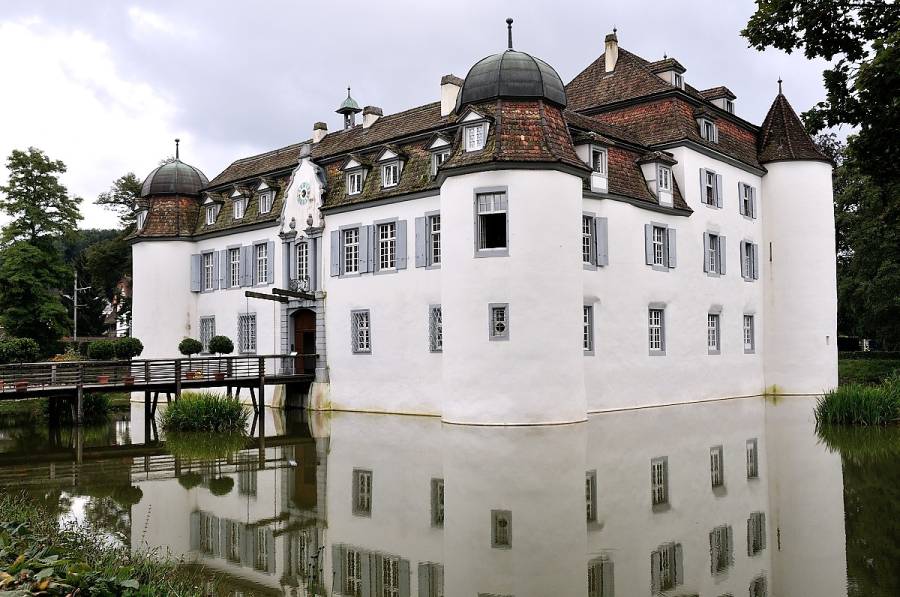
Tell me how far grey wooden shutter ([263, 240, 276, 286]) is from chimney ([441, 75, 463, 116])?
7.07m

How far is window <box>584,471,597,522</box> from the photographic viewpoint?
9.74m

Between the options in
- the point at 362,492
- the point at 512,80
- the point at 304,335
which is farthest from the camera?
the point at 304,335

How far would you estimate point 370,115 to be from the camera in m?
28.7

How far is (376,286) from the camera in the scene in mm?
24156

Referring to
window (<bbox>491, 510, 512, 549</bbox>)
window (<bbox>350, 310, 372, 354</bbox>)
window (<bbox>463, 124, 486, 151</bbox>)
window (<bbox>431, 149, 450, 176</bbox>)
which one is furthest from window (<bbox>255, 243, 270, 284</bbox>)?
window (<bbox>491, 510, 512, 549</bbox>)

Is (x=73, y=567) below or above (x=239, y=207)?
below

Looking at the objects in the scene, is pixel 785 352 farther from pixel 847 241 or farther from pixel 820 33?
pixel 820 33

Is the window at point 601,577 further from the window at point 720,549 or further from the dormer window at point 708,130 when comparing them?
the dormer window at point 708,130

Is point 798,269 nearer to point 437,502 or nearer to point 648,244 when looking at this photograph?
point 648,244

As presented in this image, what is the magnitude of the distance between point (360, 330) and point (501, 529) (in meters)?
16.1

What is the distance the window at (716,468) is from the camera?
1198 cm

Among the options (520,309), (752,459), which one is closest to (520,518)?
(752,459)

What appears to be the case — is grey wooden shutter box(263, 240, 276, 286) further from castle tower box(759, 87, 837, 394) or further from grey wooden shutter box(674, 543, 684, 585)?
grey wooden shutter box(674, 543, 684, 585)

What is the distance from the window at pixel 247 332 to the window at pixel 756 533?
21.0m
